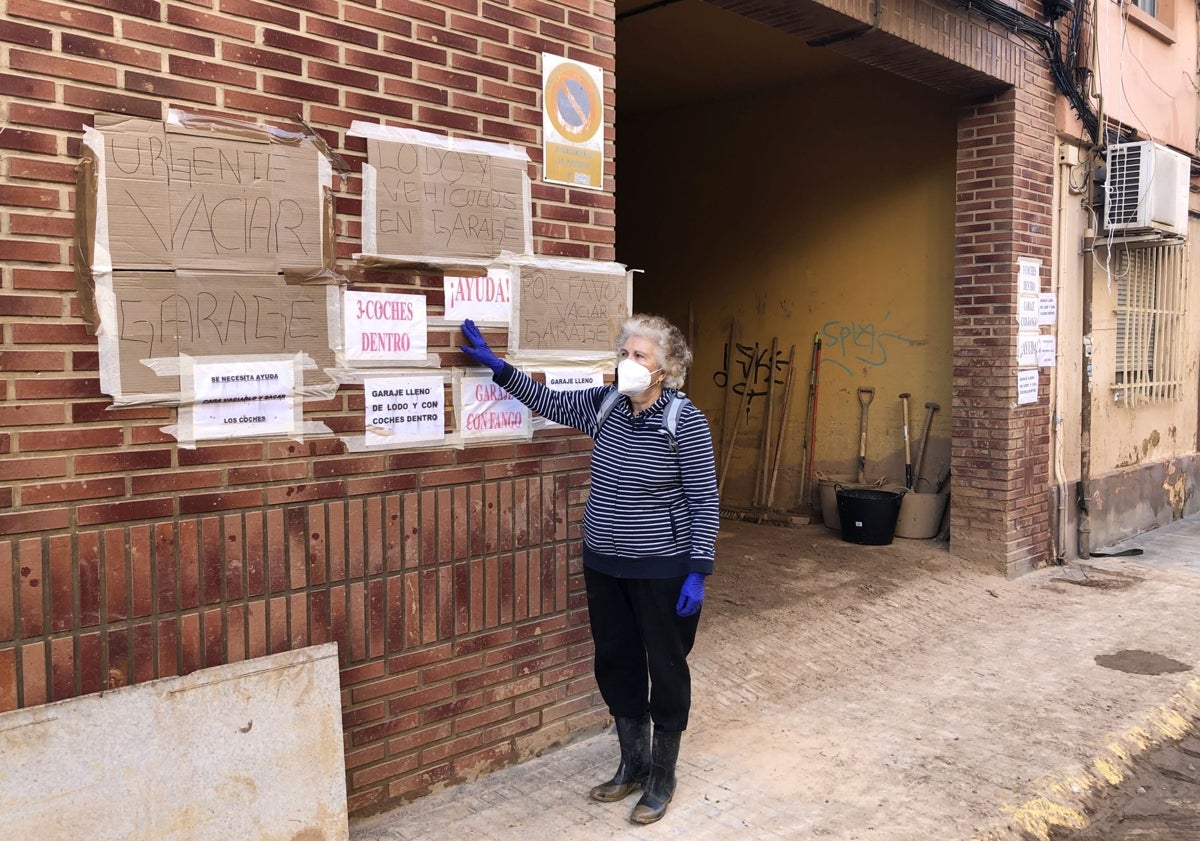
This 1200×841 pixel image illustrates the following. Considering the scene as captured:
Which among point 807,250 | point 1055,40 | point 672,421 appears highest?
point 1055,40

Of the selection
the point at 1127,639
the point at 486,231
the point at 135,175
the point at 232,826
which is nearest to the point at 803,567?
the point at 1127,639

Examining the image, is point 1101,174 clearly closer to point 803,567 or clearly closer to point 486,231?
point 803,567

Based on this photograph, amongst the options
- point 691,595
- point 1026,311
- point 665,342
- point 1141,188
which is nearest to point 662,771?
point 691,595

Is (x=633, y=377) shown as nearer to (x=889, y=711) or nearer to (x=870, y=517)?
(x=889, y=711)

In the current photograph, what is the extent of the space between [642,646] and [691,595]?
40cm

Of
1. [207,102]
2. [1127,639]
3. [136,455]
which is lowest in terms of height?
[1127,639]

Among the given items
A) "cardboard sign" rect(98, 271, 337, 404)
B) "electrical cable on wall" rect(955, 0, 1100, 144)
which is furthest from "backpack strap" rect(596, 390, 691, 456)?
"electrical cable on wall" rect(955, 0, 1100, 144)

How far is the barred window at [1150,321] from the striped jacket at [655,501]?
705 centimetres

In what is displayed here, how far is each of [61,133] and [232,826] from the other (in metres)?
2.12

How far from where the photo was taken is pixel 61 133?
279cm

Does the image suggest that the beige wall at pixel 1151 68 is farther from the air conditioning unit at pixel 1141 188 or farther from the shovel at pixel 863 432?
the shovel at pixel 863 432

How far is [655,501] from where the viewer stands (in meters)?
3.54

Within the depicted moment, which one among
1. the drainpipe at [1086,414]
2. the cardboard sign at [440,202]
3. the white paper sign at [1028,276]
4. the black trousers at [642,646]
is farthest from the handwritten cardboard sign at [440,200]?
the drainpipe at [1086,414]

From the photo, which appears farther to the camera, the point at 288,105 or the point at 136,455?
the point at 288,105
